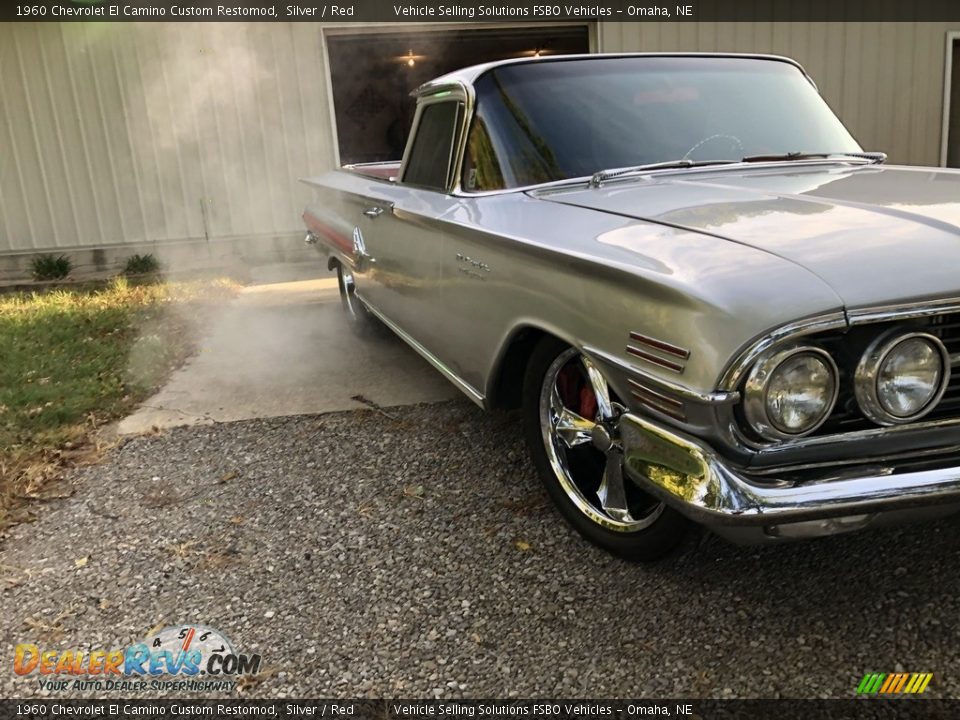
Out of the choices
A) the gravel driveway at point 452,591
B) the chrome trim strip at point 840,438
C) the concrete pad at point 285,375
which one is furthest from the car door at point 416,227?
the chrome trim strip at point 840,438

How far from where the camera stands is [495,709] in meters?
1.81

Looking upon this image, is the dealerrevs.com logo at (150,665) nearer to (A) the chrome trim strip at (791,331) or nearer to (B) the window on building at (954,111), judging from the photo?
(A) the chrome trim strip at (791,331)

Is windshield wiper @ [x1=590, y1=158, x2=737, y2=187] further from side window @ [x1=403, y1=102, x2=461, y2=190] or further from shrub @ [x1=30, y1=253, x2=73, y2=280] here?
shrub @ [x1=30, y1=253, x2=73, y2=280]

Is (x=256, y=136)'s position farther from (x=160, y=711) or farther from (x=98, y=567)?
(x=160, y=711)

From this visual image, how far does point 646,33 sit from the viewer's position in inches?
320

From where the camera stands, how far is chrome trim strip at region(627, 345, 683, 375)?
1.72 metres

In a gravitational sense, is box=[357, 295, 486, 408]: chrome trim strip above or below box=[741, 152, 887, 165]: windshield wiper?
below

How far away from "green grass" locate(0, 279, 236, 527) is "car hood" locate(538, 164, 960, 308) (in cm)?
248

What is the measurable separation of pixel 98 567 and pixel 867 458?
229cm

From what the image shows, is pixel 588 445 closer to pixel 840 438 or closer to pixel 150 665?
pixel 840 438

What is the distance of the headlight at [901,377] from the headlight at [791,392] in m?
0.08

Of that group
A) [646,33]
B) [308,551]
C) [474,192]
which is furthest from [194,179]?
[308,551]

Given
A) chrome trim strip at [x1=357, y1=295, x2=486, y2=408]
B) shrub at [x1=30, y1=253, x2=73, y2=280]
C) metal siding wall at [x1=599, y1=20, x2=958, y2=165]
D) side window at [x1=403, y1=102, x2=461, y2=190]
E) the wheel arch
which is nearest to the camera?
the wheel arch

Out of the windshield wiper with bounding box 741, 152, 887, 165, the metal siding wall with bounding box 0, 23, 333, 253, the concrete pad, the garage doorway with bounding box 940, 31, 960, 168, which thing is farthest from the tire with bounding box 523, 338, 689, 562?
the garage doorway with bounding box 940, 31, 960, 168
